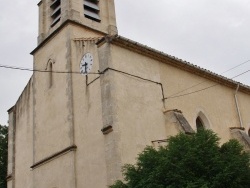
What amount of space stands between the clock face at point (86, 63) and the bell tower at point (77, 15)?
2.66 m

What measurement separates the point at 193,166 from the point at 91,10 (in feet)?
41.5

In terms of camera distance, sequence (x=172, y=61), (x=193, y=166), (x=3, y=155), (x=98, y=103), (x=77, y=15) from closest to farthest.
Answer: (x=193, y=166)
(x=98, y=103)
(x=172, y=61)
(x=77, y=15)
(x=3, y=155)

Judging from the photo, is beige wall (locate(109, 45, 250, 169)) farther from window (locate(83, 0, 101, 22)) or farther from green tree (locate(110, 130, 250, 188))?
window (locate(83, 0, 101, 22))

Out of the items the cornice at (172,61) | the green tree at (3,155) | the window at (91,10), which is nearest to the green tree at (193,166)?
the cornice at (172,61)

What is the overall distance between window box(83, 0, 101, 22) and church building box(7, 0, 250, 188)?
0.05 meters

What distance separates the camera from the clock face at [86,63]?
1950 centimetres

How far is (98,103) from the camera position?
60.5 feet

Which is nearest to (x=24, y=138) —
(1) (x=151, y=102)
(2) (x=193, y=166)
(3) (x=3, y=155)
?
(3) (x=3, y=155)

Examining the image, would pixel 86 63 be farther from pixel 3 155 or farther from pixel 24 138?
pixel 3 155

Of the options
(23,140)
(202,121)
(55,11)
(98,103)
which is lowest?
(202,121)

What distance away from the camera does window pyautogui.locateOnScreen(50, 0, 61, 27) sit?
23.6 meters

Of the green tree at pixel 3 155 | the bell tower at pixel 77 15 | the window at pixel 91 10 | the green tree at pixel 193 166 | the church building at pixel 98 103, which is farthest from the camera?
the green tree at pixel 3 155

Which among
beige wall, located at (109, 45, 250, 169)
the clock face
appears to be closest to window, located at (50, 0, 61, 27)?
the clock face

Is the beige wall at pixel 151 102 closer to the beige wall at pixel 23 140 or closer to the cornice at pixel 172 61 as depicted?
the cornice at pixel 172 61
